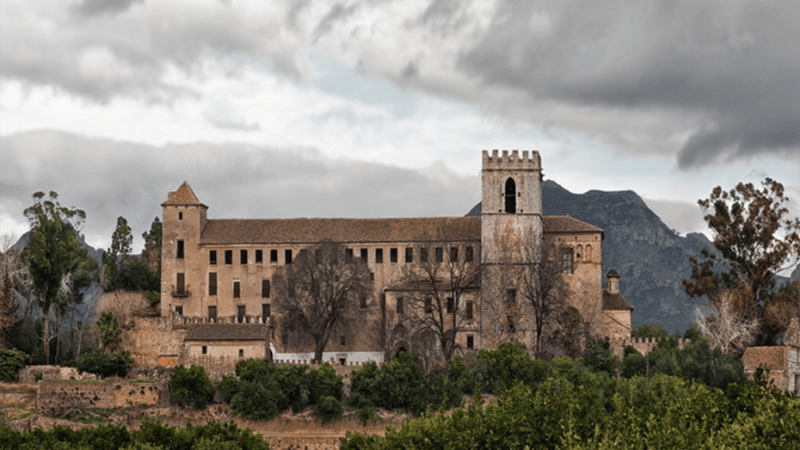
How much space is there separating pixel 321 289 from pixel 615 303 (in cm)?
1923

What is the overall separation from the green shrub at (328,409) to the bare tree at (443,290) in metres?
10.1

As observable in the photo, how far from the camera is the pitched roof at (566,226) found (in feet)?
228

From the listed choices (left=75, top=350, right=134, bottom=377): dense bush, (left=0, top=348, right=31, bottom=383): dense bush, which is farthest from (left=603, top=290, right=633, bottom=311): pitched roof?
(left=0, top=348, right=31, bottom=383): dense bush

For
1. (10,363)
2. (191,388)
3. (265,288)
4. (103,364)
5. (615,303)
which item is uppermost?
(265,288)

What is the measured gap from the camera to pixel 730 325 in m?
65.0

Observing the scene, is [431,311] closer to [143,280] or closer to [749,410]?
[143,280]

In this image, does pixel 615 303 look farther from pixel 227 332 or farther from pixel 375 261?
pixel 227 332

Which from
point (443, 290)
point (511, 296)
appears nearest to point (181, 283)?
point (443, 290)

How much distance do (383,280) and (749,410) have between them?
38691 mm

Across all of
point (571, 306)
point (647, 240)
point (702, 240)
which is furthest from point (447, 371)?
point (702, 240)

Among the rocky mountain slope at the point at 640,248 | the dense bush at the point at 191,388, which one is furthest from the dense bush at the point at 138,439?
the rocky mountain slope at the point at 640,248

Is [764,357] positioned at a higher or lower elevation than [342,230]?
lower

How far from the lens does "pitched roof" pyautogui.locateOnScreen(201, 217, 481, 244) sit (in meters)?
71.2

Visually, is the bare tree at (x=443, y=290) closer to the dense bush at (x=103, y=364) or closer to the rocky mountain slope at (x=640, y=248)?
the dense bush at (x=103, y=364)
